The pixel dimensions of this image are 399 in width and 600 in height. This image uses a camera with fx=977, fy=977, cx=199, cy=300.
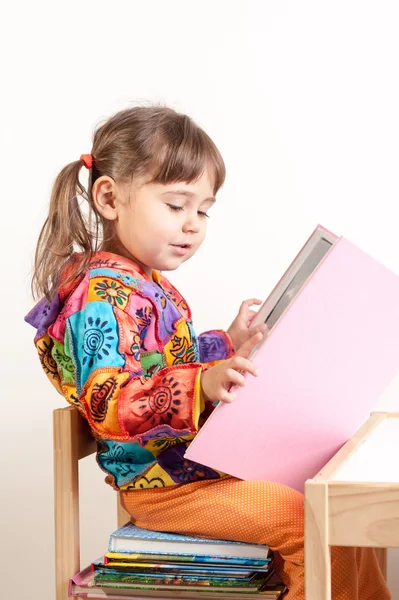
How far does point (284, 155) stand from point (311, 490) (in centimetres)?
122

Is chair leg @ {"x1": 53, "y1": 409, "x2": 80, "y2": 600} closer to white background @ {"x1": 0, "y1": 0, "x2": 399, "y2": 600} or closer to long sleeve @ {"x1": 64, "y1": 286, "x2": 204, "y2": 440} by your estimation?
long sleeve @ {"x1": 64, "y1": 286, "x2": 204, "y2": 440}

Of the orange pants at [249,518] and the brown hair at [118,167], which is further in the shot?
the brown hair at [118,167]

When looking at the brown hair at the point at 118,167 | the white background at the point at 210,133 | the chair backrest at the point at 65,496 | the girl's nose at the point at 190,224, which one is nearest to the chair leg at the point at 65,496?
the chair backrest at the point at 65,496

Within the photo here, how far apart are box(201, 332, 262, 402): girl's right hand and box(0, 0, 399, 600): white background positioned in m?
0.92

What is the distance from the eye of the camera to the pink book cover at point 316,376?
98 cm

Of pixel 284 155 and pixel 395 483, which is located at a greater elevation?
pixel 284 155

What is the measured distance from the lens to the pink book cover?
0.98 meters

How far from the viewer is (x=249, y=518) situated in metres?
1.12

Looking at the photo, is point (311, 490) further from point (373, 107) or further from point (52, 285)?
point (373, 107)

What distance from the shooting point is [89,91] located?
6.88 feet

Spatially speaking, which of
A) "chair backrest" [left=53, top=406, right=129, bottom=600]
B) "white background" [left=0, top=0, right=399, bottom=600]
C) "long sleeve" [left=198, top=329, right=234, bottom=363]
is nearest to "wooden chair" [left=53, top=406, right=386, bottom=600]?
"chair backrest" [left=53, top=406, right=129, bottom=600]

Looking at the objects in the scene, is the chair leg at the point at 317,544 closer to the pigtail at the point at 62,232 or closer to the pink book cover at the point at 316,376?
the pink book cover at the point at 316,376

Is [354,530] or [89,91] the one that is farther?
[89,91]

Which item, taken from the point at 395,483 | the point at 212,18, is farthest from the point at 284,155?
the point at 395,483
